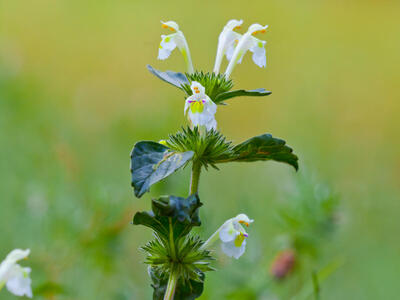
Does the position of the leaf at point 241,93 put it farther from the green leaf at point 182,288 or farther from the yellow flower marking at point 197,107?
the green leaf at point 182,288

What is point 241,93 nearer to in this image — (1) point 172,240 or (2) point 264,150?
(2) point 264,150

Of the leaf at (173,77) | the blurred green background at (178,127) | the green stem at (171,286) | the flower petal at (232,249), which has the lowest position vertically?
the green stem at (171,286)

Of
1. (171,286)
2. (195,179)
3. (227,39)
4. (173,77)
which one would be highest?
(227,39)

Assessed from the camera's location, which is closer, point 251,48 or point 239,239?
point 239,239

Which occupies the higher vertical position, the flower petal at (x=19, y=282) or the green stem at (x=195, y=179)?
the green stem at (x=195, y=179)

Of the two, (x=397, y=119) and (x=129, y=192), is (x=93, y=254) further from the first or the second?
(x=397, y=119)

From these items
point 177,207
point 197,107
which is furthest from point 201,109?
Answer: point 177,207

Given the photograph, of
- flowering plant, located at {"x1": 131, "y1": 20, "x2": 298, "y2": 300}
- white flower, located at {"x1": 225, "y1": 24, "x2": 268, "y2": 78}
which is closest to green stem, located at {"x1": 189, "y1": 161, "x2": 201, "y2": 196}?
flowering plant, located at {"x1": 131, "y1": 20, "x2": 298, "y2": 300}

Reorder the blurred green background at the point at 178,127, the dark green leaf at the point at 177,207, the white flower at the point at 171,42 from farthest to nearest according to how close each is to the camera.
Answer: the blurred green background at the point at 178,127, the white flower at the point at 171,42, the dark green leaf at the point at 177,207

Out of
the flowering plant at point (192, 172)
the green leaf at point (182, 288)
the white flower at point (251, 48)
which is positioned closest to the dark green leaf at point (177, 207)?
the flowering plant at point (192, 172)
